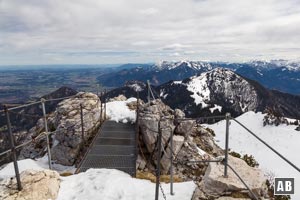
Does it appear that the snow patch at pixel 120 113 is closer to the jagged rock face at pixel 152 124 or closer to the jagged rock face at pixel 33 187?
the jagged rock face at pixel 152 124

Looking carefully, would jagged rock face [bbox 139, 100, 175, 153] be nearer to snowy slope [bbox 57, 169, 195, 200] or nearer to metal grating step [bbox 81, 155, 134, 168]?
metal grating step [bbox 81, 155, 134, 168]

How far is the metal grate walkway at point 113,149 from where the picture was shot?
454 inches

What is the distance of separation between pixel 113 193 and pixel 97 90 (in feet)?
45.1

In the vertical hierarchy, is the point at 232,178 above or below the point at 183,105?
above

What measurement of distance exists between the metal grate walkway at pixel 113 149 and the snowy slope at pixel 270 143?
1125 centimetres

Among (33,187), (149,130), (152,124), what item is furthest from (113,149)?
(33,187)

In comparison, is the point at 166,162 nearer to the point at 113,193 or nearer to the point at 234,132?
the point at 113,193

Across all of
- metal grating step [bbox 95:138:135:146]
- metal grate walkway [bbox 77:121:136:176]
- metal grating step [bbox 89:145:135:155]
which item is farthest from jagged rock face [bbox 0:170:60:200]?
metal grating step [bbox 95:138:135:146]

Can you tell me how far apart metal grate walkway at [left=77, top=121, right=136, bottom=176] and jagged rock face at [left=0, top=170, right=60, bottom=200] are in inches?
84.7

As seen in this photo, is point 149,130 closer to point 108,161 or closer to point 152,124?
point 152,124

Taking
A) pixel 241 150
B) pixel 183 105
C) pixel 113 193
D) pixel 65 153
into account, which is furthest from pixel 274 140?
pixel 183 105

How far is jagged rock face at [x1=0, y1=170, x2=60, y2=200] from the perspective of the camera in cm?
→ 777

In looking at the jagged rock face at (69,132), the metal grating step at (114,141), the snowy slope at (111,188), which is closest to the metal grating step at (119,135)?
the metal grating step at (114,141)

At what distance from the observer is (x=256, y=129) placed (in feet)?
114
